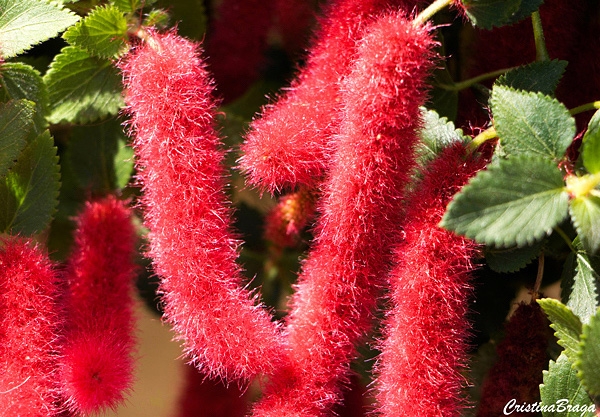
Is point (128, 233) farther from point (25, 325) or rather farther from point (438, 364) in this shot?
point (438, 364)

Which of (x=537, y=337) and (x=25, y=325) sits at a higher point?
(x=25, y=325)

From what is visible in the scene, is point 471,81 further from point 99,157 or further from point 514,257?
point 99,157

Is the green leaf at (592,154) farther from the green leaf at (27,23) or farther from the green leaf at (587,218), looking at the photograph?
the green leaf at (27,23)

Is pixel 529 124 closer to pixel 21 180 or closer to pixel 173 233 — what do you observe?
pixel 173 233

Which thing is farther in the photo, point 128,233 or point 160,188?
point 128,233

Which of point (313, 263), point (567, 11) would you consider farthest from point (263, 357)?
point (567, 11)

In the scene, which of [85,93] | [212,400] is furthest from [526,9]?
[212,400]

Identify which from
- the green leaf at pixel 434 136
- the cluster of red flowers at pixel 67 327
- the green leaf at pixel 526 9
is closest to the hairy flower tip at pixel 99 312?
the cluster of red flowers at pixel 67 327

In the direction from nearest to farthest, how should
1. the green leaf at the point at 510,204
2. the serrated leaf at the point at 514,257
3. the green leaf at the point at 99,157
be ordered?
1. the green leaf at the point at 510,204
2. the serrated leaf at the point at 514,257
3. the green leaf at the point at 99,157

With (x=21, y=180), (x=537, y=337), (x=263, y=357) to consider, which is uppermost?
(x=21, y=180)
